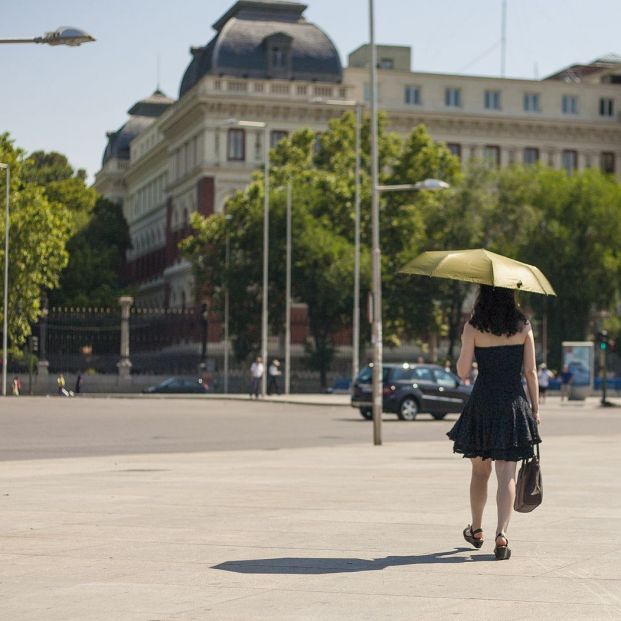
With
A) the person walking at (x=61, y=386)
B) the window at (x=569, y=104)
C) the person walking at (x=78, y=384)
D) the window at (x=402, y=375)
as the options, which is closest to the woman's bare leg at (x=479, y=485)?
the window at (x=402, y=375)

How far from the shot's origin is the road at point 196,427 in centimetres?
2897

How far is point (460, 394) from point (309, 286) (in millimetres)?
32935

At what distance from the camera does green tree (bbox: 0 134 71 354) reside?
71.3 metres

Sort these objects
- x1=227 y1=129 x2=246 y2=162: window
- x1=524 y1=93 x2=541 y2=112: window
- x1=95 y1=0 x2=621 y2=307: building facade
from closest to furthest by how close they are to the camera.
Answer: x1=95 y1=0 x2=621 y2=307: building facade
x1=227 y1=129 x2=246 y2=162: window
x1=524 y1=93 x2=541 y2=112: window

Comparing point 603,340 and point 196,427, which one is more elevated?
point 603,340

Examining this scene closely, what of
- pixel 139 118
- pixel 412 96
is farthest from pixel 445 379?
pixel 139 118

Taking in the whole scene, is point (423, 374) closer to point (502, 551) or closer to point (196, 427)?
point (196, 427)

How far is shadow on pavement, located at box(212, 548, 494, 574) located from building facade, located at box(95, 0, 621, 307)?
83.3 m

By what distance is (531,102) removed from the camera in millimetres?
106375

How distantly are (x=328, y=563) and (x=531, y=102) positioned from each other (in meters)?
98.1

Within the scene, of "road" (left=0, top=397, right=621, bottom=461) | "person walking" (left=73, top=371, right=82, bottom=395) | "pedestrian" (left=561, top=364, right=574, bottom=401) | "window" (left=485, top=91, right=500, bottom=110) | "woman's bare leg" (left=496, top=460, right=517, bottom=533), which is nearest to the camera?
"woman's bare leg" (left=496, top=460, right=517, bottom=533)

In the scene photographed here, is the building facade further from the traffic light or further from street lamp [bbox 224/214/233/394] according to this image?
the traffic light

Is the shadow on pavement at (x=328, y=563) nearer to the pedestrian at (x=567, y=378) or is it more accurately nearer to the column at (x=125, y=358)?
the pedestrian at (x=567, y=378)

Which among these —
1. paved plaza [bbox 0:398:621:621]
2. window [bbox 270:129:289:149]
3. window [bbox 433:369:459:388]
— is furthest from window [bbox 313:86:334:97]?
paved plaza [bbox 0:398:621:621]
